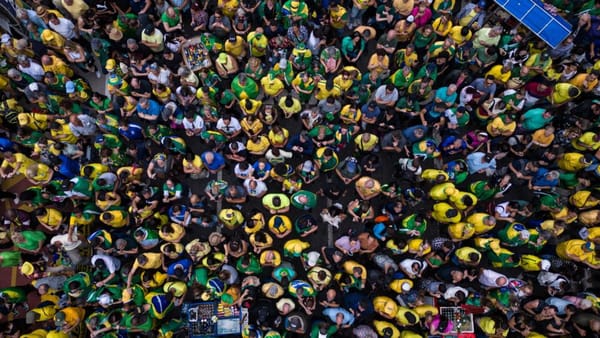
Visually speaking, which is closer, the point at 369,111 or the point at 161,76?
the point at 369,111

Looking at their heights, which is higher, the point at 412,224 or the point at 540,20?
the point at 540,20

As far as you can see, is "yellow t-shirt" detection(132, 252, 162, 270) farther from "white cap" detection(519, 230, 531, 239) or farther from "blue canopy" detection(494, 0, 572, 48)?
"blue canopy" detection(494, 0, 572, 48)

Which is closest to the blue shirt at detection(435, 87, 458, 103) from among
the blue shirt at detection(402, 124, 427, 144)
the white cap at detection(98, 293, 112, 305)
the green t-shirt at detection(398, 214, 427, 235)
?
the blue shirt at detection(402, 124, 427, 144)

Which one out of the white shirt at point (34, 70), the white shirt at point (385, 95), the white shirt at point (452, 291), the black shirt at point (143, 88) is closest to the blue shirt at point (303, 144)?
the white shirt at point (385, 95)

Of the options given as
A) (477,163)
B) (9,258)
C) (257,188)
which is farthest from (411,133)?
(9,258)

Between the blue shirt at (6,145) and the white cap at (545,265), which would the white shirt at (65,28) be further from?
the white cap at (545,265)

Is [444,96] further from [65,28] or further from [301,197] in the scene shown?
[65,28]

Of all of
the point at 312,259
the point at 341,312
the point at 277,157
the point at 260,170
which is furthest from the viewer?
the point at 277,157

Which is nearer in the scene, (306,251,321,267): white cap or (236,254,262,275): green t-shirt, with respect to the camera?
(236,254,262,275): green t-shirt
